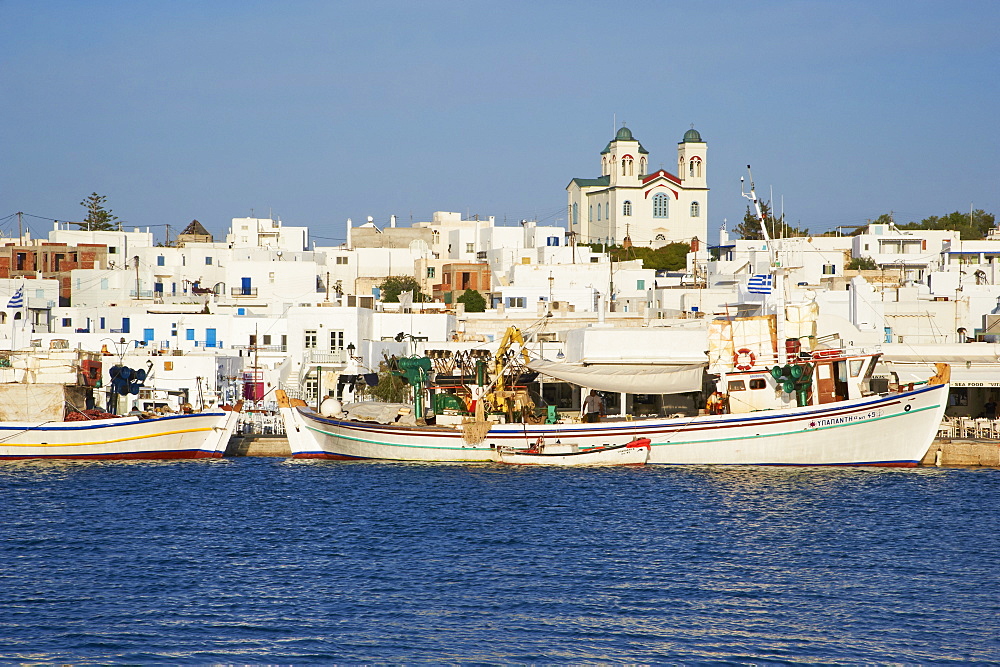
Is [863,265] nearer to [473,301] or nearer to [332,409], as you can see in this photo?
[473,301]

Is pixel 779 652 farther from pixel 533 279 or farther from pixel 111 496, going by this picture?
pixel 533 279

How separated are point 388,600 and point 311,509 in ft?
34.2

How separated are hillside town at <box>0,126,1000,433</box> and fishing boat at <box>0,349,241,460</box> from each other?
1.33 meters

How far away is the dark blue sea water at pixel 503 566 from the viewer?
822 inches

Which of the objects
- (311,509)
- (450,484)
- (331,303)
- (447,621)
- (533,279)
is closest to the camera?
(447,621)

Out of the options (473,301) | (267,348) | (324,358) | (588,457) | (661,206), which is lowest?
(588,457)

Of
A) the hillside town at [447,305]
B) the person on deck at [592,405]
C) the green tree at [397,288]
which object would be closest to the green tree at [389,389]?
the hillside town at [447,305]

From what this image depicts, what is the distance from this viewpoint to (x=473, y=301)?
78.6 metres

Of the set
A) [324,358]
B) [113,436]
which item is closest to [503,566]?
[113,436]

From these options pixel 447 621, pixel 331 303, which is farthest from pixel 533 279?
pixel 447 621

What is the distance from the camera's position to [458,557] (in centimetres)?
2744

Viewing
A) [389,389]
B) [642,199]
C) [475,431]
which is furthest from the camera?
[642,199]

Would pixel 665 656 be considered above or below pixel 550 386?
below

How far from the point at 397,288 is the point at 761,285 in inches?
1770
